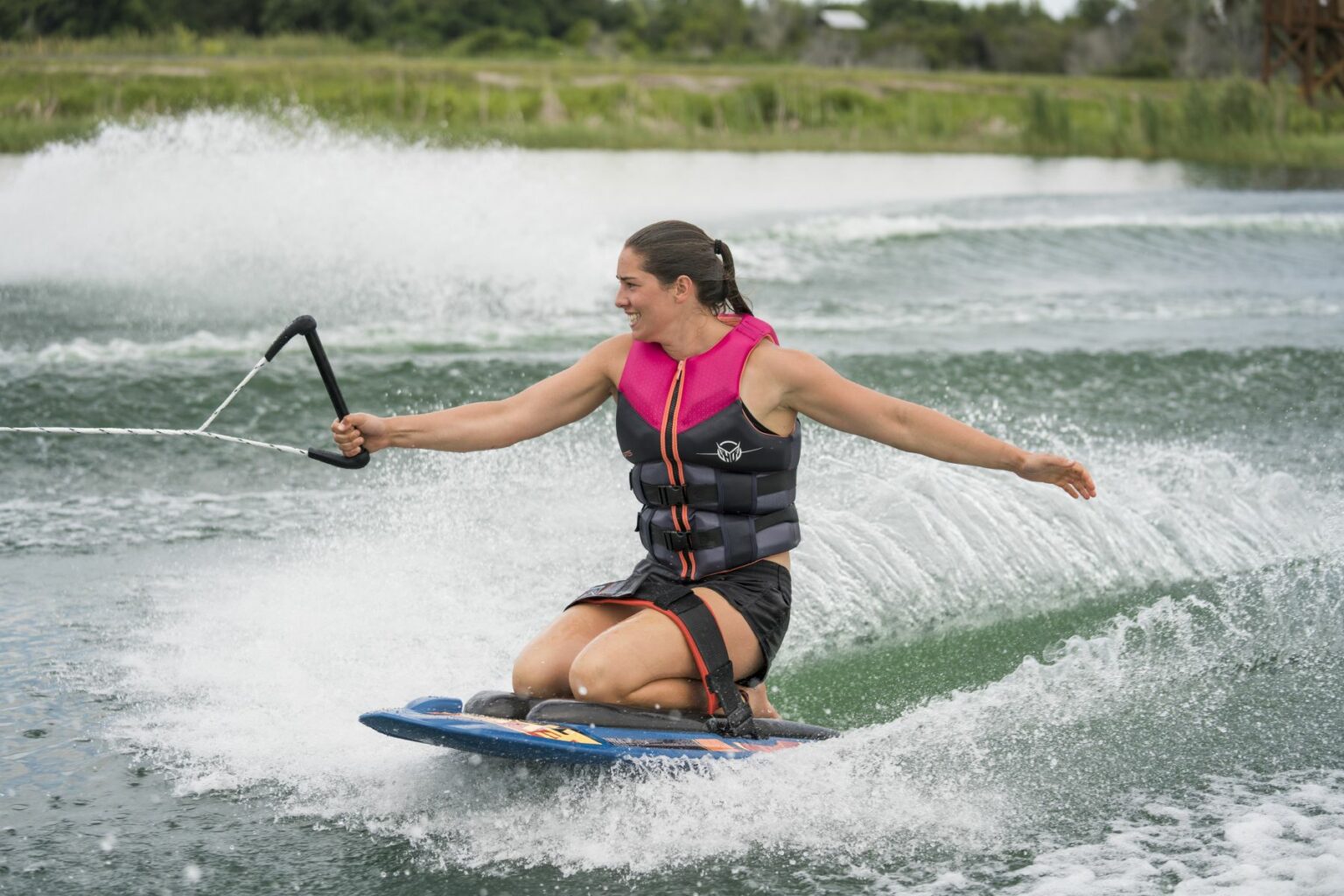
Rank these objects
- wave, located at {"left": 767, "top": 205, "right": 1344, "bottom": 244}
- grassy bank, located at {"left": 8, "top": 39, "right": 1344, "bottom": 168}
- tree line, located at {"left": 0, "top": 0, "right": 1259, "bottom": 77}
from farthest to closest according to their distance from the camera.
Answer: tree line, located at {"left": 0, "top": 0, "right": 1259, "bottom": 77} → grassy bank, located at {"left": 8, "top": 39, "right": 1344, "bottom": 168} → wave, located at {"left": 767, "top": 205, "right": 1344, "bottom": 244}

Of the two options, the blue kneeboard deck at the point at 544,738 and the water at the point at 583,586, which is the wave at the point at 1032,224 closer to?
the water at the point at 583,586

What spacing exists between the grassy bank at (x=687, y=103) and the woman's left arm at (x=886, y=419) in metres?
17.4

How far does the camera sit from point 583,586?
18.9ft

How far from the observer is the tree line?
27.2 metres

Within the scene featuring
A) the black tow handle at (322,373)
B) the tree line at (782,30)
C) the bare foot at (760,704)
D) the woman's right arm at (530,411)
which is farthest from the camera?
the tree line at (782,30)

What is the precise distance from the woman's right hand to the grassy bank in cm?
1704

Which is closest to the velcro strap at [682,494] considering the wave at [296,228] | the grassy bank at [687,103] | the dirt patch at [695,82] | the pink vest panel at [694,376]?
the pink vest panel at [694,376]

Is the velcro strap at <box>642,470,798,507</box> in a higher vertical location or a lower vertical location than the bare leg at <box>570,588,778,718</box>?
higher

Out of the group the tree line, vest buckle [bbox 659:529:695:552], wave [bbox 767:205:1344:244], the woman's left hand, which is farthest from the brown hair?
the tree line

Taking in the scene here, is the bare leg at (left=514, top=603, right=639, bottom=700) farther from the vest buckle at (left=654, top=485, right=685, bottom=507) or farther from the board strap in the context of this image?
the vest buckle at (left=654, top=485, right=685, bottom=507)

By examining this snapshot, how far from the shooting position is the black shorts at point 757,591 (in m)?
3.78

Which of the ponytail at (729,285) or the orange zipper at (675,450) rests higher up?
the ponytail at (729,285)

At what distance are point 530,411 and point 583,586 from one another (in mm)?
1896

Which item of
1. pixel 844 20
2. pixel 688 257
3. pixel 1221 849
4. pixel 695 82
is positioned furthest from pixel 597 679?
pixel 844 20
